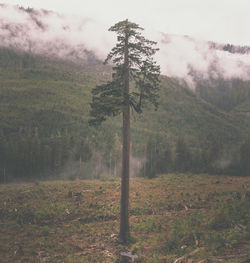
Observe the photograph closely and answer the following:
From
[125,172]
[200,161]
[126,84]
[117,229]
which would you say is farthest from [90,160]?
[126,84]

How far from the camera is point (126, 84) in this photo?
59.3 feet

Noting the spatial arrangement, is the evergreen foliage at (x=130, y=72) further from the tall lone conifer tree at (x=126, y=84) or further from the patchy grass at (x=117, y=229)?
the patchy grass at (x=117, y=229)

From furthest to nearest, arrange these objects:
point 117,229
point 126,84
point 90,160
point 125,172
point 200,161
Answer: point 90,160 → point 200,161 → point 117,229 → point 126,84 → point 125,172

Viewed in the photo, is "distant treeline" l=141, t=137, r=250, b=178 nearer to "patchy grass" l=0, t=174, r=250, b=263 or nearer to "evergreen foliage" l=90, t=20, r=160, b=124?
"patchy grass" l=0, t=174, r=250, b=263

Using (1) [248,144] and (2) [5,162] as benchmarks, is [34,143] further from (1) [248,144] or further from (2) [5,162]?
(1) [248,144]

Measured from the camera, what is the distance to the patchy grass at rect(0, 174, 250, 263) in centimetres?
Result: 1365

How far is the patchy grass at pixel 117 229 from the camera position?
1365cm

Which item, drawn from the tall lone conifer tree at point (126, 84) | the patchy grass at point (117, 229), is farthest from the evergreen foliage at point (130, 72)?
the patchy grass at point (117, 229)

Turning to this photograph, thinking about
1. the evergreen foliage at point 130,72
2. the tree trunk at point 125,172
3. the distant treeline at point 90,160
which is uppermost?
the evergreen foliage at point 130,72

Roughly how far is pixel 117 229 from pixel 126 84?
11.0 meters

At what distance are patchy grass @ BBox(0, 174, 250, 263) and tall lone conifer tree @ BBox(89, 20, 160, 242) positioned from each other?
2.77 m

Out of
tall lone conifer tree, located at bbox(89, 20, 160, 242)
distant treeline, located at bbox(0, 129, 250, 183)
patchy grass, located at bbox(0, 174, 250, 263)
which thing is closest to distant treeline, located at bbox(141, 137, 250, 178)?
distant treeline, located at bbox(0, 129, 250, 183)

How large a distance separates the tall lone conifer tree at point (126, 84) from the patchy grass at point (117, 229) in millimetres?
2773

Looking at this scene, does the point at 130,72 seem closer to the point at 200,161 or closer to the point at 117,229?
the point at 117,229
